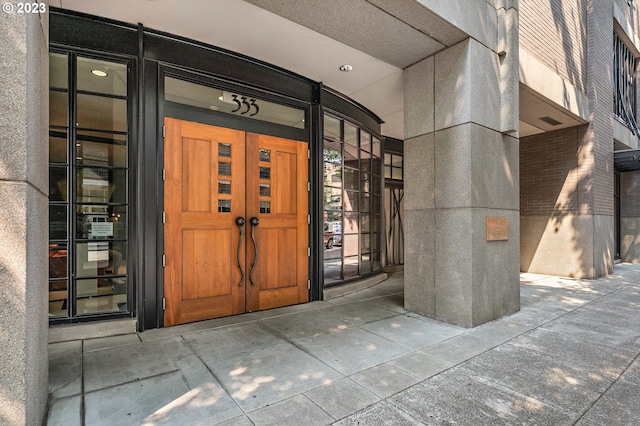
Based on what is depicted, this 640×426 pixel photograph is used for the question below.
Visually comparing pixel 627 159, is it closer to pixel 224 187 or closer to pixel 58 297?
pixel 224 187

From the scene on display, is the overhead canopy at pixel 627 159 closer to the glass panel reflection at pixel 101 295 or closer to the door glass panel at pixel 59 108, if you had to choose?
the glass panel reflection at pixel 101 295

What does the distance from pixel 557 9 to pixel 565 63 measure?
1.02m

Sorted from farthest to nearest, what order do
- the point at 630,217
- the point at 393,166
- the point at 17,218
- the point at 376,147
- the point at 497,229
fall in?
the point at 630,217
the point at 393,166
the point at 376,147
the point at 497,229
the point at 17,218

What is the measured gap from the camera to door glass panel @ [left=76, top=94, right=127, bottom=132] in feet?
12.1

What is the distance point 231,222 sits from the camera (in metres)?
4.41

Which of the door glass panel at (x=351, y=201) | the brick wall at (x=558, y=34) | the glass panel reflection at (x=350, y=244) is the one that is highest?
the brick wall at (x=558, y=34)

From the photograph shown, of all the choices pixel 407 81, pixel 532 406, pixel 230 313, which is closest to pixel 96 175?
pixel 230 313

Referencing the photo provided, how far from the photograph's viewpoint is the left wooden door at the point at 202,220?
156 inches

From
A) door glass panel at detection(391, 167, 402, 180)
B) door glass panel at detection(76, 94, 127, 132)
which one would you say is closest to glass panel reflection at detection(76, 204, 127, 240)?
door glass panel at detection(76, 94, 127, 132)

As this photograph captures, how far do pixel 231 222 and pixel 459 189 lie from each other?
3022 mm

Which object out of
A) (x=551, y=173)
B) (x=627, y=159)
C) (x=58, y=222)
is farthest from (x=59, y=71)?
(x=627, y=159)

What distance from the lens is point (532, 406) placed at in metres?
2.32

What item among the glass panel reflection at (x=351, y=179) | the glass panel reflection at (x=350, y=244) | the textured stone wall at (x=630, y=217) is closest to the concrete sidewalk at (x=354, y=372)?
the glass panel reflection at (x=350, y=244)

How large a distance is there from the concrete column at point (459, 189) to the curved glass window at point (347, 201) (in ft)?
4.70
